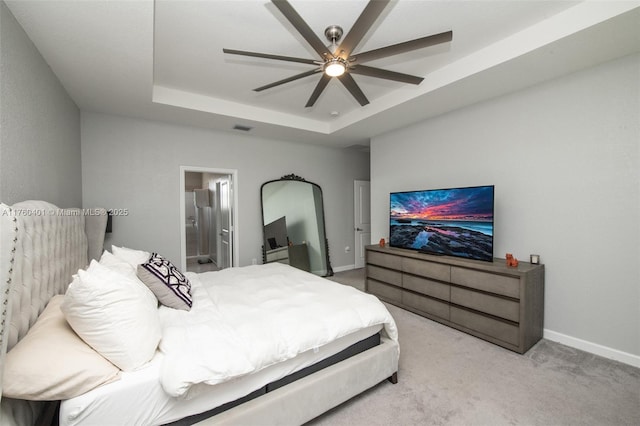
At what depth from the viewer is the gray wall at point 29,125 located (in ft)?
5.03

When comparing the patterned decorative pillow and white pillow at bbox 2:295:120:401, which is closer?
white pillow at bbox 2:295:120:401

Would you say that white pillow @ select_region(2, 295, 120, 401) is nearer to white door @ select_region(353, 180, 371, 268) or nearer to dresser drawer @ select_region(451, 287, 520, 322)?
dresser drawer @ select_region(451, 287, 520, 322)

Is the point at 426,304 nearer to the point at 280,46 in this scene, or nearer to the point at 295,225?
the point at 295,225

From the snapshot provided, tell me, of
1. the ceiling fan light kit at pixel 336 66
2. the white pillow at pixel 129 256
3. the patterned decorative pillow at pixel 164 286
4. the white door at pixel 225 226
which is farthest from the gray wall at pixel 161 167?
the ceiling fan light kit at pixel 336 66

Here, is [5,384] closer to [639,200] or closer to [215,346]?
[215,346]

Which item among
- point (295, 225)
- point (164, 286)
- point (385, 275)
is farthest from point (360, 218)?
point (164, 286)

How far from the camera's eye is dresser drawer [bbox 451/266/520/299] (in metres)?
2.47

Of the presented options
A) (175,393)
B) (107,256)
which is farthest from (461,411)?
(107,256)

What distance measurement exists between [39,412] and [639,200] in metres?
4.21

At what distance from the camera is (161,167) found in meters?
3.78

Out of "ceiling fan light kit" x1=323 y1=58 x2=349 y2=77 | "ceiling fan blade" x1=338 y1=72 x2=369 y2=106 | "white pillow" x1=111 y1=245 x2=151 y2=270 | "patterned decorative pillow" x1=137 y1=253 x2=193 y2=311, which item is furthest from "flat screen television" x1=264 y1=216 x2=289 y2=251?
"ceiling fan light kit" x1=323 y1=58 x2=349 y2=77

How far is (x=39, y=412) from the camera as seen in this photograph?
50.1 inches

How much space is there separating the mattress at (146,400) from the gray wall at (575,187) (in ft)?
9.36

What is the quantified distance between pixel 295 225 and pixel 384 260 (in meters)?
1.83
